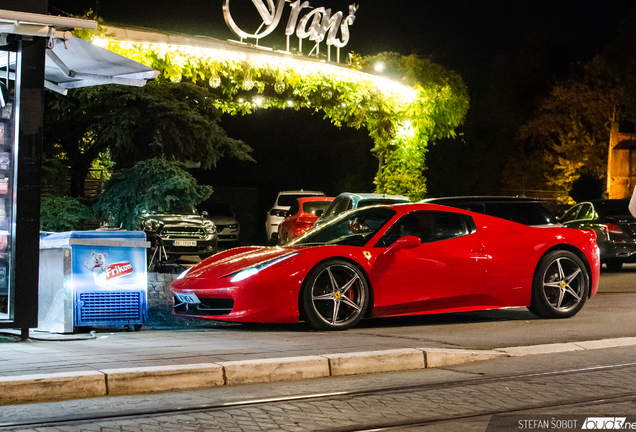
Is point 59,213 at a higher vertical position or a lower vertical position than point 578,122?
lower


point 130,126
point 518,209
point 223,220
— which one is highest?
point 130,126

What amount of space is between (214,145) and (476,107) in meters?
36.4

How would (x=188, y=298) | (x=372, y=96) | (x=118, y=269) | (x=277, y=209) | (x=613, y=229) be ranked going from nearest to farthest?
(x=118, y=269) < (x=188, y=298) < (x=613, y=229) < (x=372, y=96) < (x=277, y=209)

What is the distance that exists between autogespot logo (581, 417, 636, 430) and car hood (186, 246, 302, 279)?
4527mm

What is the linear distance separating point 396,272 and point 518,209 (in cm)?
440

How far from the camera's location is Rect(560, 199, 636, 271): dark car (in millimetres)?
17641

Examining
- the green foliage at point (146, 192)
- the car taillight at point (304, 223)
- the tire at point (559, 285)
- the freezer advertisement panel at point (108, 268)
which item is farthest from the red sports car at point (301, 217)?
the freezer advertisement panel at point (108, 268)

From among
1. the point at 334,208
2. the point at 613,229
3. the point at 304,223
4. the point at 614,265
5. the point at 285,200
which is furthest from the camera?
the point at 285,200

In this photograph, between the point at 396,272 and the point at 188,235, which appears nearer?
the point at 396,272

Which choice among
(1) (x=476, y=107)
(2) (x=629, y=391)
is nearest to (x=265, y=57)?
(2) (x=629, y=391)

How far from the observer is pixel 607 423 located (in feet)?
16.7

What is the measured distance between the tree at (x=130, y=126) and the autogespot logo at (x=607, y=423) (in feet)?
30.3

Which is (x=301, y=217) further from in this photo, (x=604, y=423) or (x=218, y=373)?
(x=604, y=423)

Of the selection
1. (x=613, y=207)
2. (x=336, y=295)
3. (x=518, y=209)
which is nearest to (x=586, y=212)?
(x=613, y=207)
